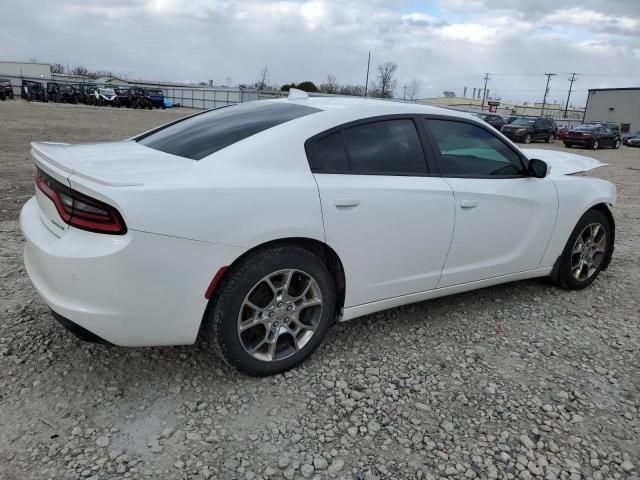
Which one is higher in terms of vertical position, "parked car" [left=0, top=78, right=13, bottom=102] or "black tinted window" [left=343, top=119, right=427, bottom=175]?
"black tinted window" [left=343, top=119, right=427, bottom=175]

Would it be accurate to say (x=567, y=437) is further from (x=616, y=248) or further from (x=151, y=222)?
(x=616, y=248)

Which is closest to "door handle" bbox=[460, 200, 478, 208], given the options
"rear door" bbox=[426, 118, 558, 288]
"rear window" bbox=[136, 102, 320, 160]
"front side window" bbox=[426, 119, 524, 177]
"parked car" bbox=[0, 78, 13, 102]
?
"rear door" bbox=[426, 118, 558, 288]

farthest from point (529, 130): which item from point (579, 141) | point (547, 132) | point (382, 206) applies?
point (382, 206)

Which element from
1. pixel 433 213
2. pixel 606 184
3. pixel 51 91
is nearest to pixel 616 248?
pixel 606 184

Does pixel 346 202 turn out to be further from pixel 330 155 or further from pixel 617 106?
pixel 617 106

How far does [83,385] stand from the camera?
272 cm

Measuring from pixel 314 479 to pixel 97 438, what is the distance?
1.02 metres

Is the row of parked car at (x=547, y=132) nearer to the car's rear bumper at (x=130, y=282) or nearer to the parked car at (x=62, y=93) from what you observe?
the car's rear bumper at (x=130, y=282)

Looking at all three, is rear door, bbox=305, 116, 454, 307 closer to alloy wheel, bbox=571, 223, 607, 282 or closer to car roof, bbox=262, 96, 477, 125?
car roof, bbox=262, 96, 477, 125

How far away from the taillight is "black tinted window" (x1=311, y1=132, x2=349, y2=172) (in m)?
1.08

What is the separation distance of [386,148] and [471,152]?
2.60 ft

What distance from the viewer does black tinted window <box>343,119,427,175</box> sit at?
304 centimetres

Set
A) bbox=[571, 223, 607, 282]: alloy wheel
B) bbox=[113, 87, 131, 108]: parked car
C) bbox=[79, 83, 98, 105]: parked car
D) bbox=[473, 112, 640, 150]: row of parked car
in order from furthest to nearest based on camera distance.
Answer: bbox=[79, 83, 98, 105]: parked car → bbox=[113, 87, 131, 108]: parked car → bbox=[473, 112, 640, 150]: row of parked car → bbox=[571, 223, 607, 282]: alloy wheel

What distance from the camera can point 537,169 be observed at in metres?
3.80
